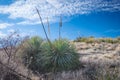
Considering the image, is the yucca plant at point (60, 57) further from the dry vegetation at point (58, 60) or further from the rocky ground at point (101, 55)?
the rocky ground at point (101, 55)

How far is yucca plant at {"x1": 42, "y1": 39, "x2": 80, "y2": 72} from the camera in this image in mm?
15641

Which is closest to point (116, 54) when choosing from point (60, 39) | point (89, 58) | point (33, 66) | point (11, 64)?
point (89, 58)

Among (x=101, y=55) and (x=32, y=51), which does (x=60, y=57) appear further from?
(x=101, y=55)

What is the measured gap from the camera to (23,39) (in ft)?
52.5

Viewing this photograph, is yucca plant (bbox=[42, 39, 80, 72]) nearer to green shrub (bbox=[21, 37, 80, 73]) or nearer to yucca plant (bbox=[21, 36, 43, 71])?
green shrub (bbox=[21, 37, 80, 73])

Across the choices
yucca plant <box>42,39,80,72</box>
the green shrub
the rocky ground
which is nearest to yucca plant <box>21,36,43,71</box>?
the green shrub

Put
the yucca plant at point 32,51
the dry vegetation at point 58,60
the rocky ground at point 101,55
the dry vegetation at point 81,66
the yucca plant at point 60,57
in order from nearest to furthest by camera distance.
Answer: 1. the dry vegetation at point 81,66
2. the dry vegetation at point 58,60
3. the yucca plant at point 60,57
4. the yucca plant at point 32,51
5. the rocky ground at point 101,55

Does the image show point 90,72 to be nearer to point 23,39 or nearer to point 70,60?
point 70,60

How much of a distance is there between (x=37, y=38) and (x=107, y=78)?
8.29 m

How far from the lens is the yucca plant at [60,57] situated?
51.3ft

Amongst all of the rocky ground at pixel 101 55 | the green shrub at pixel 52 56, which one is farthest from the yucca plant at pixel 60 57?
the rocky ground at pixel 101 55

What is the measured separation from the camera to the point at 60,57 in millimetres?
15852

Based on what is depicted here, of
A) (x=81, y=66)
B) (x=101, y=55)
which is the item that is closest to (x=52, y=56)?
(x=81, y=66)

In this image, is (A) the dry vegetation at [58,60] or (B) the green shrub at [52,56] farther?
(B) the green shrub at [52,56]
